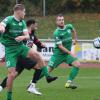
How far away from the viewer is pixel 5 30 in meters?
12.8

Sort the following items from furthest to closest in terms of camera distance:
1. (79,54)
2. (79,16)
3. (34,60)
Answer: (79,16) → (79,54) → (34,60)

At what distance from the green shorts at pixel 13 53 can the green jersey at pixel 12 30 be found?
101 mm

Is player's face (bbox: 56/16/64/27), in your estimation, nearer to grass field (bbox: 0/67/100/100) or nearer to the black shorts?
grass field (bbox: 0/67/100/100)

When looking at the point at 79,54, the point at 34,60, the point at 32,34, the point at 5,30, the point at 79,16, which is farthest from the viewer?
the point at 79,16

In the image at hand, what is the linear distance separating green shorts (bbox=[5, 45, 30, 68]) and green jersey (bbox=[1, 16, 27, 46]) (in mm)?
101

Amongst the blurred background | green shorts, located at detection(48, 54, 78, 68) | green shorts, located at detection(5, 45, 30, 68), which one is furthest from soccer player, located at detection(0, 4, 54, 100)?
the blurred background

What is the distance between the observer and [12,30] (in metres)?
12.8

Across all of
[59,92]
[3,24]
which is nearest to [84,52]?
[59,92]

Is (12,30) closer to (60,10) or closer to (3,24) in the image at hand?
(3,24)

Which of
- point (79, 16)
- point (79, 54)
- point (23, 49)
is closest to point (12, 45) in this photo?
point (23, 49)

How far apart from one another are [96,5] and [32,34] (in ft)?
123

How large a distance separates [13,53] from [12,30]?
515 mm

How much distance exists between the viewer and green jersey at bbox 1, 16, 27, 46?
12.7 m

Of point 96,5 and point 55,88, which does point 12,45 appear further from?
point 96,5
